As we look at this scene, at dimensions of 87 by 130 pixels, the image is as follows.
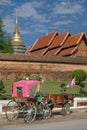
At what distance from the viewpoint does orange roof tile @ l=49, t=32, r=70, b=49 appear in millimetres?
48719

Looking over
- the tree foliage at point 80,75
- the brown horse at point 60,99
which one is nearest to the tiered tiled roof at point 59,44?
the tree foliage at point 80,75

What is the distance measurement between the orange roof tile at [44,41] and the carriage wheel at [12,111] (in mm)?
38452

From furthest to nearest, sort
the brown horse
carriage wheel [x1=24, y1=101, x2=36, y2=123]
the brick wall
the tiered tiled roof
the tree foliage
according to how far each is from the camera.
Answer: the tiered tiled roof, the tree foliage, the brick wall, the brown horse, carriage wheel [x1=24, y1=101, x2=36, y2=123]

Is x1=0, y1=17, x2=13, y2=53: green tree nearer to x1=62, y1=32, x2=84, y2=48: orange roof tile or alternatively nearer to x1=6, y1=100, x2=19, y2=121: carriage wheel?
x1=62, y1=32, x2=84, y2=48: orange roof tile

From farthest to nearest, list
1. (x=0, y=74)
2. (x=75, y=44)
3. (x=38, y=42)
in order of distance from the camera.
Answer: (x=38, y=42), (x=75, y=44), (x=0, y=74)

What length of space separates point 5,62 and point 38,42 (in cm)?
2435

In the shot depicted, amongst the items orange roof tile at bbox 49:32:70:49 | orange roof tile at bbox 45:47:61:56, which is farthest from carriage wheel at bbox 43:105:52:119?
orange roof tile at bbox 49:32:70:49

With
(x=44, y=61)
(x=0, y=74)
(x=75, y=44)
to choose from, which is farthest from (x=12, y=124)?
(x=75, y=44)

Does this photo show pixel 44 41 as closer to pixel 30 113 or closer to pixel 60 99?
pixel 60 99

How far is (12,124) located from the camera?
1154 cm

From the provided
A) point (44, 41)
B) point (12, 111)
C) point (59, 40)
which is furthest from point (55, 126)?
point (44, 41)

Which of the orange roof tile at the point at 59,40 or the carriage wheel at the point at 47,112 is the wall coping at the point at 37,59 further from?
the carriage wheel at the point at 47,112

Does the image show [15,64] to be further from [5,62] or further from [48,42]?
[48,42]

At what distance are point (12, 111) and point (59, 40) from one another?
37.0 meters
